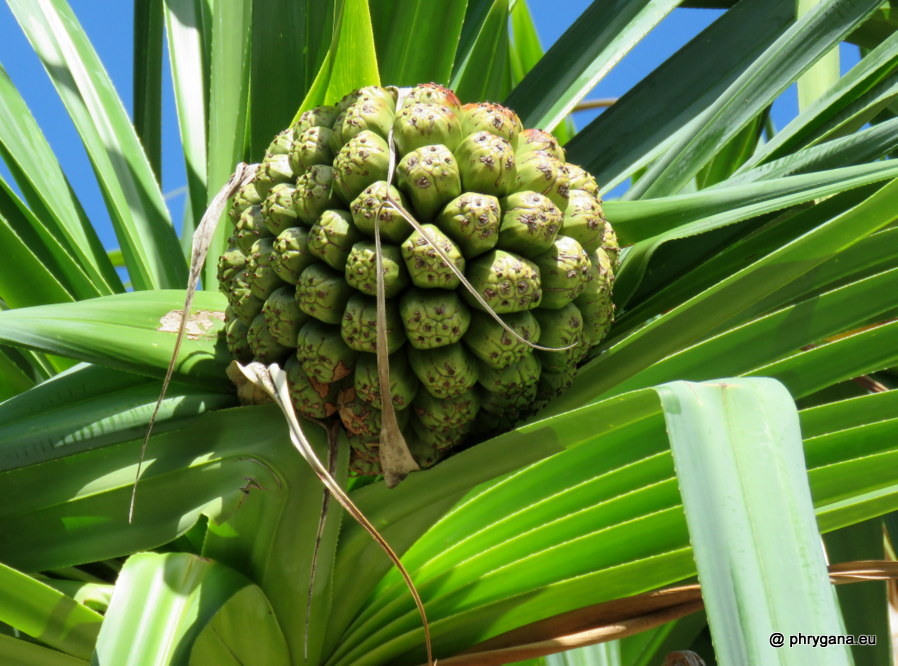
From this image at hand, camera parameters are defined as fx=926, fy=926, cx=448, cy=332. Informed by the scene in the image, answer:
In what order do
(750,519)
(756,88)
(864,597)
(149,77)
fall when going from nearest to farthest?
(750,519) → (756,88) → (864,597) → (149,77)

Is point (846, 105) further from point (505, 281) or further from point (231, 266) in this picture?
point (231, 266)

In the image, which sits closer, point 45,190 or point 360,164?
point 360,164

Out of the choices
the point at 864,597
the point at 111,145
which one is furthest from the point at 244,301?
the point at 864,597

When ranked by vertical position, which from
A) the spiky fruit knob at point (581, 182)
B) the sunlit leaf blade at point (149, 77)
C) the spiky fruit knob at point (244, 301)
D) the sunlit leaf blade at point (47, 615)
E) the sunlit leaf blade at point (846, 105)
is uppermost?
the sunlit leaf blade at point (149, 77)

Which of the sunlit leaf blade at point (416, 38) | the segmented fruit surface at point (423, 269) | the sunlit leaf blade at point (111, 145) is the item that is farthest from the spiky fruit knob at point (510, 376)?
the sunlit leaf blade at point (111, 145)

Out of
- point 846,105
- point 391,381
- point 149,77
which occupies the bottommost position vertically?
point 391,381

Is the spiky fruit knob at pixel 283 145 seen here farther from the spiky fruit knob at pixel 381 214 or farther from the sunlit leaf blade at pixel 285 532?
the sunlit leaf blade at pixel 285 532

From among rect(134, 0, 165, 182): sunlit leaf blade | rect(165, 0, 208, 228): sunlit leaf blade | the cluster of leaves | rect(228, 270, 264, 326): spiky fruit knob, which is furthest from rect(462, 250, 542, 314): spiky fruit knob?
rect(134, 0, 165, 182): sunlit leaf blade
